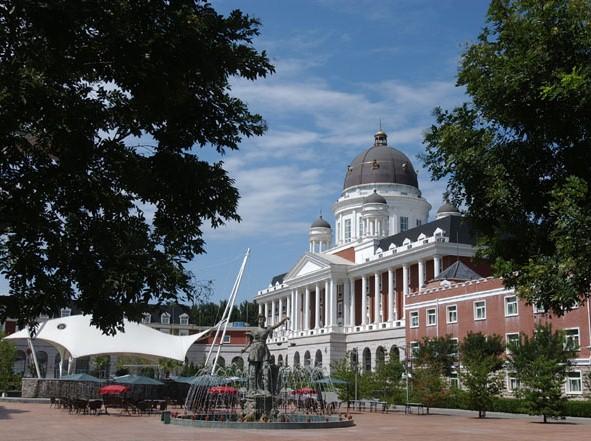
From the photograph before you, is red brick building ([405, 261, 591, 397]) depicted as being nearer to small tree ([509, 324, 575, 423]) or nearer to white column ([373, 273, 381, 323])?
small tree ([509, 324, 575, 423])

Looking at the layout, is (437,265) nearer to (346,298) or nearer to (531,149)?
(346,298)

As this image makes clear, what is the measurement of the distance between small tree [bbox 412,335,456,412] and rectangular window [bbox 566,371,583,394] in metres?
7.82

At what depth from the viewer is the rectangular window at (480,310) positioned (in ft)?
182

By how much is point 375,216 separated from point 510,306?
40318 mm

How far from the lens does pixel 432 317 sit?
62.8 metres

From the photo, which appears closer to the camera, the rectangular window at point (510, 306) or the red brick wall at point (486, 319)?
the red brick wall at point (486, 319)

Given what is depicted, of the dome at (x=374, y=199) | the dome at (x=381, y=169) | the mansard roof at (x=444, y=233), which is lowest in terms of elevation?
the mansard roof at (x=444, y=233)

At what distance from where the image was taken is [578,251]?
11.0 m

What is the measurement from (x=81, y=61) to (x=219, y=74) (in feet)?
4.81

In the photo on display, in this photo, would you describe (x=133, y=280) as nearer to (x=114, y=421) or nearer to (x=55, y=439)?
(x=55, y=439)

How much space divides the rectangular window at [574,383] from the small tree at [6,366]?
43928 mm

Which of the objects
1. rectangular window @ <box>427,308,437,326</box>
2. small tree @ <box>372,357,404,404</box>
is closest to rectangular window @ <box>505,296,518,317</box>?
small tree @ <box>372,357,404,404</box>

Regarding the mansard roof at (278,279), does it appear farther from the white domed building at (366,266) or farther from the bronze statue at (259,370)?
the bronze statue at (259,370)

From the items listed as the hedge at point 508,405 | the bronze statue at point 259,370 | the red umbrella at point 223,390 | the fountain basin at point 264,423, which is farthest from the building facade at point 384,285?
the bronze statue at point 259,370
